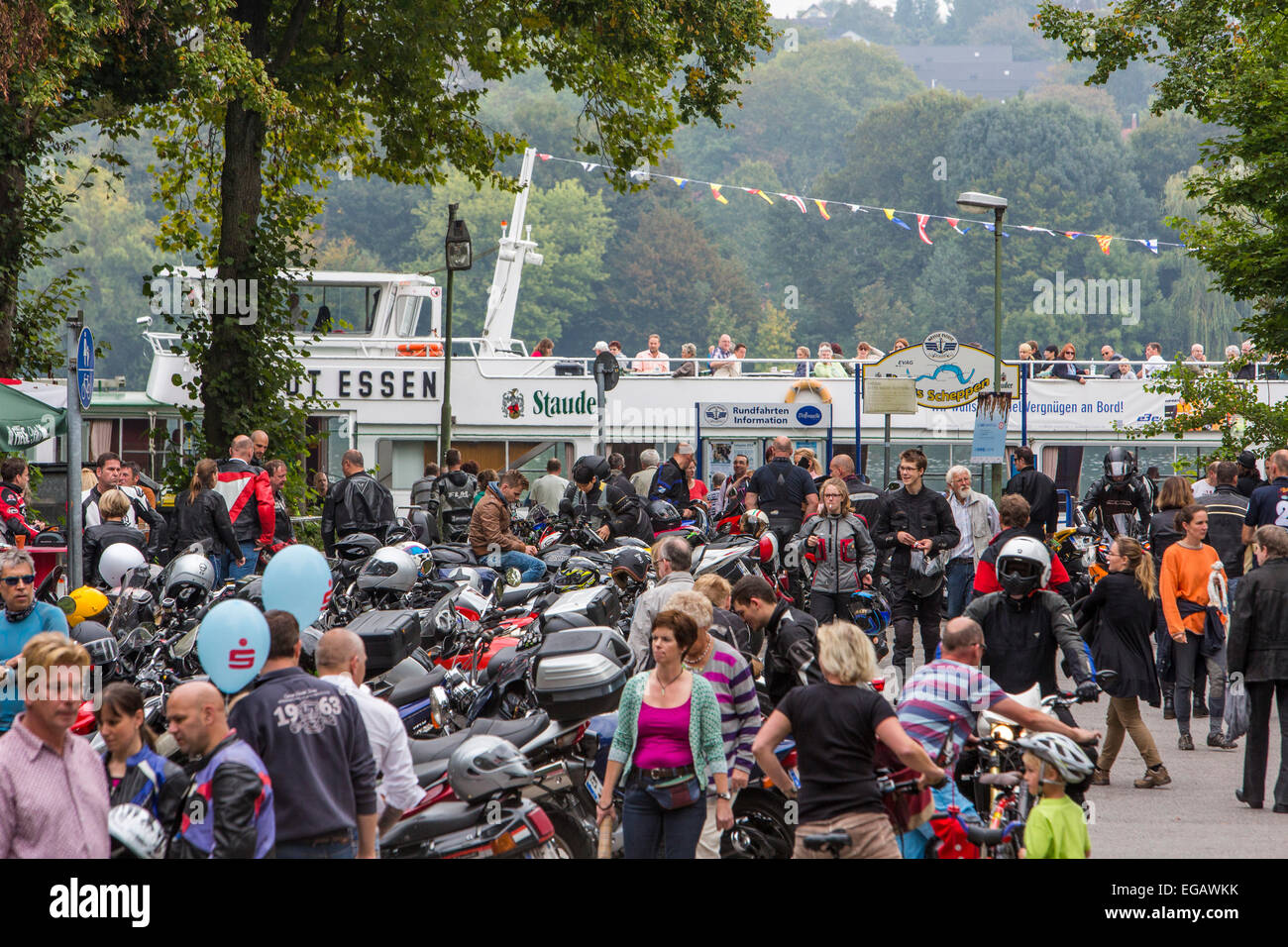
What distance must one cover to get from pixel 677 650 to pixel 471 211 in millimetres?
77664


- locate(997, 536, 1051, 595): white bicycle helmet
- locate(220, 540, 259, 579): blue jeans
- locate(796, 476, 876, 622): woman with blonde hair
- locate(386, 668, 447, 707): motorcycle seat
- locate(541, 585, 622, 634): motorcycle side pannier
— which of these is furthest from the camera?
locate(220, 540, 259, 579): blue jeans

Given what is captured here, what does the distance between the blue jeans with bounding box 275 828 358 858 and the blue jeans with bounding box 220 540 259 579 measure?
8.55m

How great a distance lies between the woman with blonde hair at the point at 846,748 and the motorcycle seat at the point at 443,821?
144cm

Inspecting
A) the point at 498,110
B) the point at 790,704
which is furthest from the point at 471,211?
the point at 790,704

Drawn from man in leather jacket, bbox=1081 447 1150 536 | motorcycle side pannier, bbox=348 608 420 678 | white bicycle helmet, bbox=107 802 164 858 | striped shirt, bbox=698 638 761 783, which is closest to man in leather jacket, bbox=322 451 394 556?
motorcycle side pannier, bbox=348 608 420 678

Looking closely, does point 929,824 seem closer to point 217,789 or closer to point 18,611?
point 217,789

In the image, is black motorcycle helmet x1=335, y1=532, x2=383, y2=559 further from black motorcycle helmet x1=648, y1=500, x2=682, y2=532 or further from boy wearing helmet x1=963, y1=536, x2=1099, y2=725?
boy wearing helmet x1=963, y1=536, x2=1099, y2=725

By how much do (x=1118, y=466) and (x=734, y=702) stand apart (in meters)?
10.3

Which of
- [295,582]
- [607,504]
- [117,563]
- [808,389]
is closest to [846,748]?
[295,582]

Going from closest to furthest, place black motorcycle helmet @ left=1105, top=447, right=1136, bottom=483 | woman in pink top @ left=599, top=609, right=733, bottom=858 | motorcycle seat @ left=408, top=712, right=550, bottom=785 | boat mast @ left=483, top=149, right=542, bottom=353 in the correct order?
woman in pink top @ left=599, top=609, right=733, bottom=858 < motorcycle seat @ left=408, top=712, right=550, bottom=785 < black motorcycle helmet @ left=1105, top=447, right=1136, bottom=483 < boat mast @ left=483, top=149, right=542, bottom=353

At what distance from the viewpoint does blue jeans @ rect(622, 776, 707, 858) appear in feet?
20.7

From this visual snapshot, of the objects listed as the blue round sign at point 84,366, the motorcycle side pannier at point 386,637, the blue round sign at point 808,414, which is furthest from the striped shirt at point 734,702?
the blue round sign at point 808,414

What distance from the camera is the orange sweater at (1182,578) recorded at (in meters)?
11.1

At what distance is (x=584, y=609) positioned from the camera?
1005 centimetres
